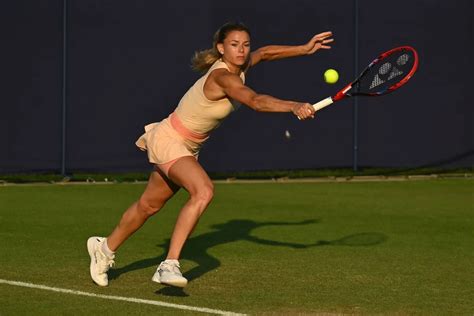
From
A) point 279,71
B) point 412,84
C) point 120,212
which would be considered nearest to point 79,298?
point 120,212

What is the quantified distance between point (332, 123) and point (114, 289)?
922 cm

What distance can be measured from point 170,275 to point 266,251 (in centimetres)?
236

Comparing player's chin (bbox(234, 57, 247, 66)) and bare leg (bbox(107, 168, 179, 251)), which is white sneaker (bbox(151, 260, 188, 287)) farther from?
player's chin (bbox(234, 57, 247, 66))

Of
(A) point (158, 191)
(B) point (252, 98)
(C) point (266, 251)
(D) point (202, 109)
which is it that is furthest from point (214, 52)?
(C) point (266, 251)

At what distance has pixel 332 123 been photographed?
634 inches

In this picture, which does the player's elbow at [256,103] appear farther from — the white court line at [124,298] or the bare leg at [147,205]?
the white court line at [124,298]

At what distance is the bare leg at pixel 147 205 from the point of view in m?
7.45

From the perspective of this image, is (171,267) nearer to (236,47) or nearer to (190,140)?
(190,140)

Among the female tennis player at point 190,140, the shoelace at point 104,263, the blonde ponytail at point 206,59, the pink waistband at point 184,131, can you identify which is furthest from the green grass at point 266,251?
the blonde ponytail at point 206,59

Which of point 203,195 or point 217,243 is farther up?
point 203,195

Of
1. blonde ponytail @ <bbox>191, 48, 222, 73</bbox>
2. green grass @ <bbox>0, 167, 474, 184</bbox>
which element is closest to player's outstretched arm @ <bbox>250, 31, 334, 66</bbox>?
blonde ponytail @ <bbox>191, 48, 222, 73</bbox>

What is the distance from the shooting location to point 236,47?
7.20 meters

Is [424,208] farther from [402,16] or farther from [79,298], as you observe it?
[79,298]

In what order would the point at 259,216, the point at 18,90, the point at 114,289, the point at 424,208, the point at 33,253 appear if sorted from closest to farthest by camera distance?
the point at 114,289, the point at 33,253, the point at 259,216, the point at 424,208, the point at 18,90
